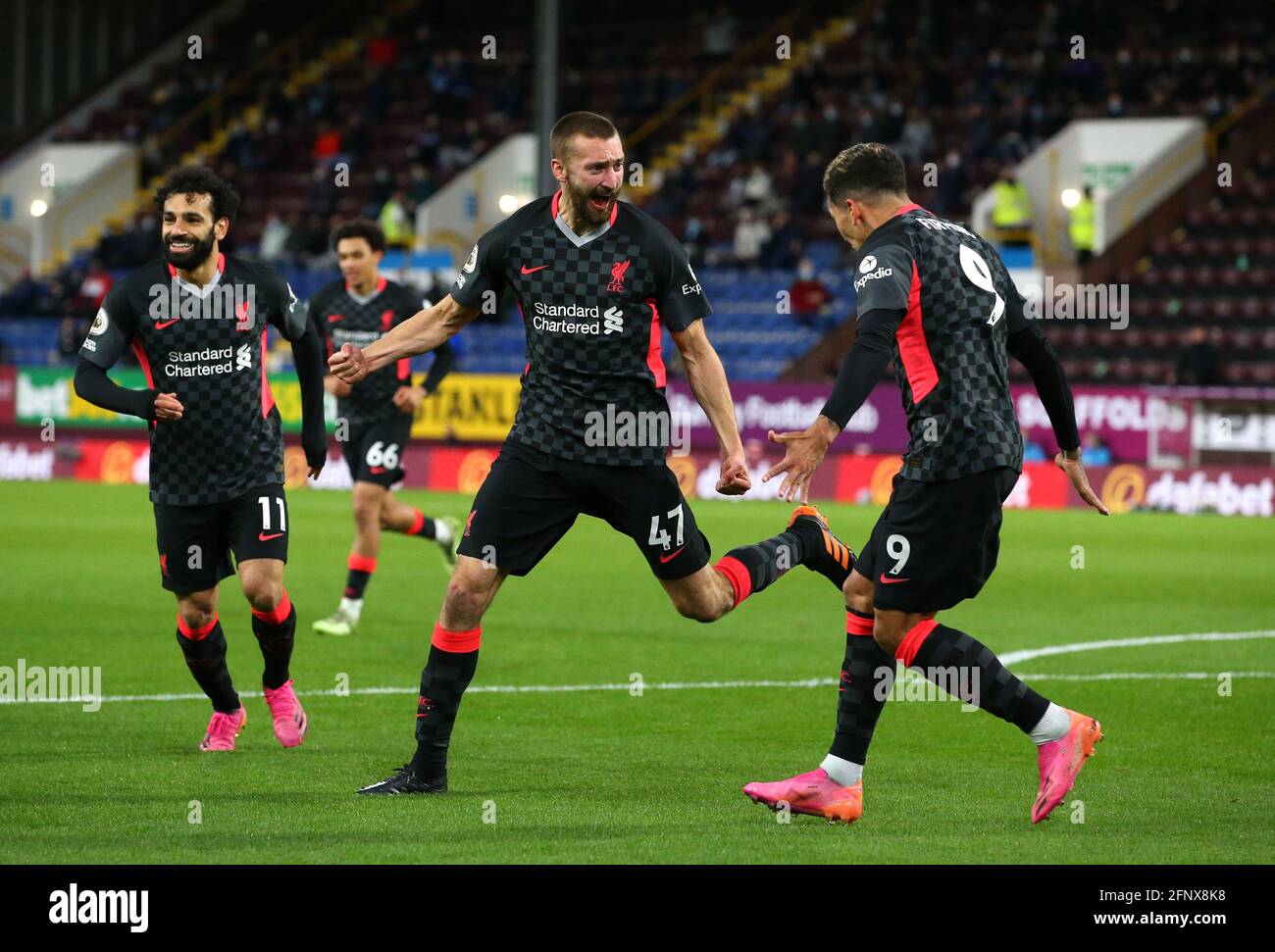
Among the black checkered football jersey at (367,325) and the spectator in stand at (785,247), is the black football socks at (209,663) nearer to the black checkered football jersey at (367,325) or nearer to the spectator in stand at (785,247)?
the black checkered football jersey at (367,325)

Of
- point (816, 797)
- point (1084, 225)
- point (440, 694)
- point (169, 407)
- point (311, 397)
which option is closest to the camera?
point (816, 797)

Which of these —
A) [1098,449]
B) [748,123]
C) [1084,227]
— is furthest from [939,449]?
[748,123]

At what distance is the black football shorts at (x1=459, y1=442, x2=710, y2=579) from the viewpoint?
286 inches

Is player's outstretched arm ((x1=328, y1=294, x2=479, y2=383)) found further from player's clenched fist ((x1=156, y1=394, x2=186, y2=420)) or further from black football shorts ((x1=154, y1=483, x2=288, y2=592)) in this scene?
black football shorts ((x1=154, y1=483, x2=288, y2=592))

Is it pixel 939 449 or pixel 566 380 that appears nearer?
pixel 939 449

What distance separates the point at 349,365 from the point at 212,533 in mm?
1440

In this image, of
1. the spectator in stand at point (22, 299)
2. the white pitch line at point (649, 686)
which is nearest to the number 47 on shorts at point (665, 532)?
the white pitch line at point (649, 686)

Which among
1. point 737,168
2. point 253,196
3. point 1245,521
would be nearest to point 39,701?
point 1245,521

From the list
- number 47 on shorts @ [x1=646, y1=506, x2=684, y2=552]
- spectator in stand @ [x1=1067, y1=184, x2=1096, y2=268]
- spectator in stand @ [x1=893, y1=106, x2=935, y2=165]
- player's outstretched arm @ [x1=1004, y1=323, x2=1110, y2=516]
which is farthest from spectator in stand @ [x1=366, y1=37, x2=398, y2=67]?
player's outstretched arm @ [x1=1004, y1=323, x2=1110, y2=516]

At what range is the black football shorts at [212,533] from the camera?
8266 mm

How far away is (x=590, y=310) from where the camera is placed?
725 centimetres

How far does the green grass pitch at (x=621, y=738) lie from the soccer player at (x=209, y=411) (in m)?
0.54

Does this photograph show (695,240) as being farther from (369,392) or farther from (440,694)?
(440,694)
